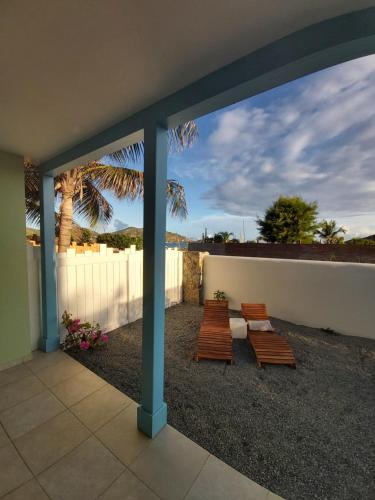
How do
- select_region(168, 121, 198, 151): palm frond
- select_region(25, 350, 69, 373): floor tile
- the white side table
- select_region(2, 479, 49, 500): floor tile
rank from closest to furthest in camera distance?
select_region(2, 479, 49, 500): floor tile < select_region(25, 350, 69, 373): floor tile < the white side table < select_region(168, 121, 198, 151): palm frond

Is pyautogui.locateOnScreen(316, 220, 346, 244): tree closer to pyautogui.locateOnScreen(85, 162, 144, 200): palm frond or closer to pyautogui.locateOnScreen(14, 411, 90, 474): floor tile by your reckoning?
pyautogui.locateOnScreen(85, 162, 144, 200): palm frond

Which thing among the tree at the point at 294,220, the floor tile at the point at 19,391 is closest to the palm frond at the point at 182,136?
the floor tile at the point at 19,391

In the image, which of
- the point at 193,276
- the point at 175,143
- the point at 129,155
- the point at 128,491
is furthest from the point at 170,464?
the point at 129,155

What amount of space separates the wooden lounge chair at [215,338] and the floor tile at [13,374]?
8.38 ft

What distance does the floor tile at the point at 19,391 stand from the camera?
2.29m

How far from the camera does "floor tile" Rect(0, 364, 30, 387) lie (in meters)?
2.64

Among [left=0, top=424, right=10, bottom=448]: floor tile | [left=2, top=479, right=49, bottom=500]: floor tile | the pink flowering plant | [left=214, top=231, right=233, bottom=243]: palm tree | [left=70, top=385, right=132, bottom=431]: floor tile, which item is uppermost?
[left=214, top=231, right=233, bottom=243]: palm tree

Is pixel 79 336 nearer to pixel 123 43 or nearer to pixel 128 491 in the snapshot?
pixel 128 491

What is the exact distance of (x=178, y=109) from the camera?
5.31ft

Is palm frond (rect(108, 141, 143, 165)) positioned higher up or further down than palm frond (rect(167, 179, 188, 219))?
higher up

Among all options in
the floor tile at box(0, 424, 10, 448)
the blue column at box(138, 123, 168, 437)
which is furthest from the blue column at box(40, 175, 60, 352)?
the blue column at box(138, 123, 168, 437)

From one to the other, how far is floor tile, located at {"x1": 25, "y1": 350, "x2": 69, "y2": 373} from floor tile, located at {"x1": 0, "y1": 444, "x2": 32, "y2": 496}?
1.29 metres

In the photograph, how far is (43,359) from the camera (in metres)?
3.14

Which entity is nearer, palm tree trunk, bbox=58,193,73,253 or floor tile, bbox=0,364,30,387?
floor tile, bbox=0,364,30,387
